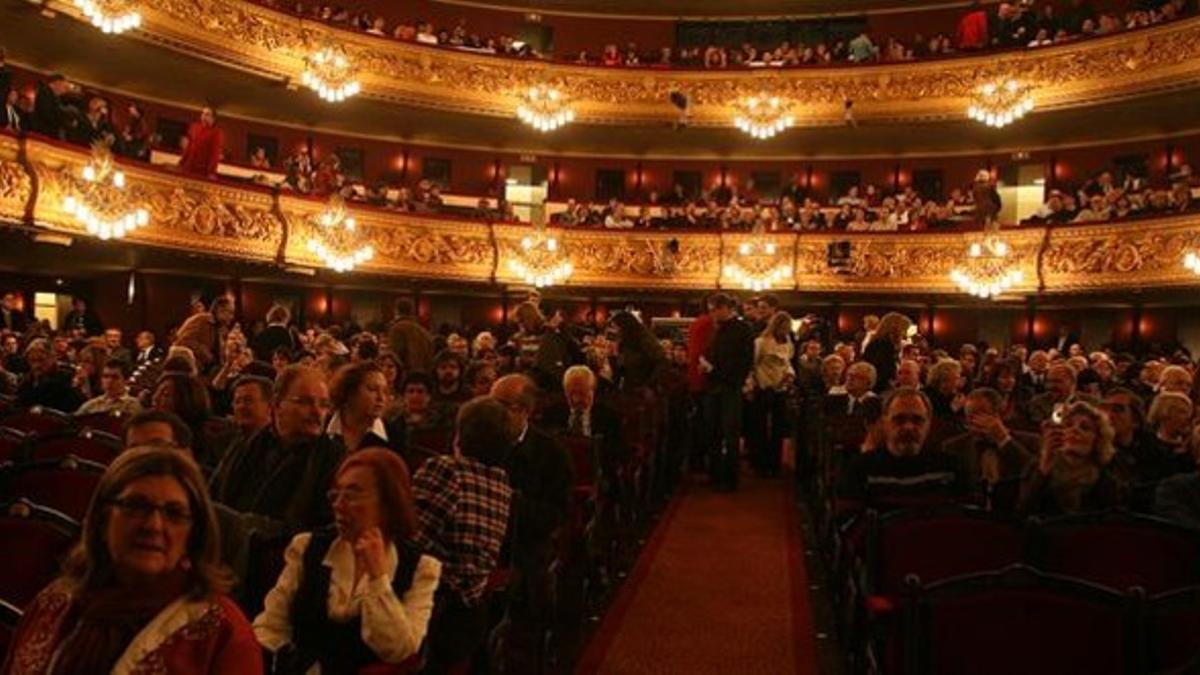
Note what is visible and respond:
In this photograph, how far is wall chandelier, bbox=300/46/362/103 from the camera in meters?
19.1

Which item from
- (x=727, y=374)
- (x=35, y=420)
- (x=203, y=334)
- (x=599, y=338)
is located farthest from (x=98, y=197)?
(x=727, y=374)

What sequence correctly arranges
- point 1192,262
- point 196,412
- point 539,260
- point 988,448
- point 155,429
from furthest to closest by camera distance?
point 539,260
point 1192,262
point 988,448
point 196,412
point 155,429

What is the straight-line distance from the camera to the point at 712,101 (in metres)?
22.8

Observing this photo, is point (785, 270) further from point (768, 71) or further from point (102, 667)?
point (102, 667)

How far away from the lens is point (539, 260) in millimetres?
21734

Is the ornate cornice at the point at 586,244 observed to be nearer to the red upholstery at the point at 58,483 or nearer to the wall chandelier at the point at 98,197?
the wall chandelier at the point at 98,197

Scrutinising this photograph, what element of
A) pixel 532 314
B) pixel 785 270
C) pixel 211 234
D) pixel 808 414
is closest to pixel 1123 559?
pixel 808 414

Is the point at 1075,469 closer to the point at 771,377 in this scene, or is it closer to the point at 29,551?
the point at 29,551

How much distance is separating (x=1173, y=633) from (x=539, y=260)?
18891 mm

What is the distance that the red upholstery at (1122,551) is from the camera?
13.6 feet

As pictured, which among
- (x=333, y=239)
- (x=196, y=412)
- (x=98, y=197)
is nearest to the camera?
(x=196, y=412)

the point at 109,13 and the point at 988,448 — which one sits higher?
the point at 109,13

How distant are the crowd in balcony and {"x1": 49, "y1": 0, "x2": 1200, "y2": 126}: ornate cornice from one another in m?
0.29

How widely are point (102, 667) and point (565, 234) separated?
794 inches
